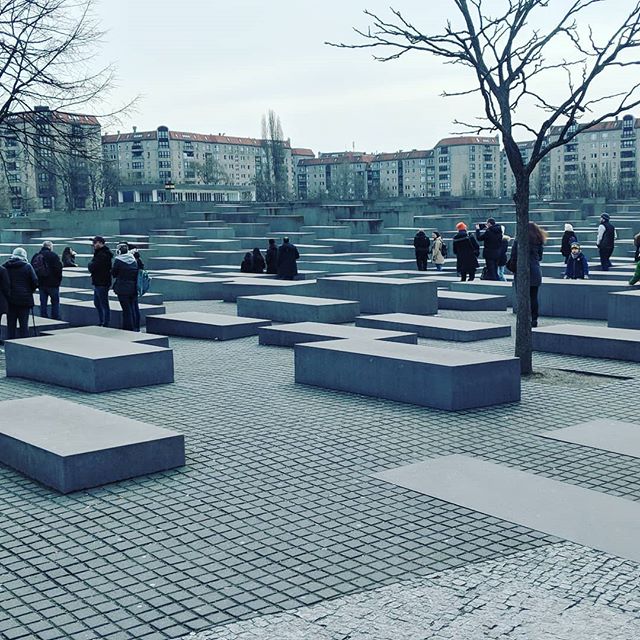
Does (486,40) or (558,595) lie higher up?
(486,40)

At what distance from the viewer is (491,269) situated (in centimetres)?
2369

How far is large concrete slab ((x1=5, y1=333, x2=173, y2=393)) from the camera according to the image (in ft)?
38.8

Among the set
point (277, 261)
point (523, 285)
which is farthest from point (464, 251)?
point (523, 285)

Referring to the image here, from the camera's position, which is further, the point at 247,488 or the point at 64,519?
the point at 247,488

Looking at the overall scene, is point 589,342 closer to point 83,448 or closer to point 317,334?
point 317,334

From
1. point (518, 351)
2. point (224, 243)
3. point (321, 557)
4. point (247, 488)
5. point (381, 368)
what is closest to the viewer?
point (321, 557)

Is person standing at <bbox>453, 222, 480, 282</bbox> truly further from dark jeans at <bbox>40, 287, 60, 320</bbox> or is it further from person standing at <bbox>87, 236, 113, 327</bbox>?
dark jeans at <bbox>40, 287, 60, 320</bbox>

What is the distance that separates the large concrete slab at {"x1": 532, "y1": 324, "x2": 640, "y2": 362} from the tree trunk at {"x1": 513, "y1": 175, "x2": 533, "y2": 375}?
5.87 ft

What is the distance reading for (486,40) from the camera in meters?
12.3

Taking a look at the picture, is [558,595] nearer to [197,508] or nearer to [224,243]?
[197,508]

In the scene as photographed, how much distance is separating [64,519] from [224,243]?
29.3m

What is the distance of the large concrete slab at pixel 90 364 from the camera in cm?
1181

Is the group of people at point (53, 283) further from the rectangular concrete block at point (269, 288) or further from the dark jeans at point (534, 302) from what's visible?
the dark jeans at point (534, 302)

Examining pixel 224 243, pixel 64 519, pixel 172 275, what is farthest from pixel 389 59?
pixel 224 243
